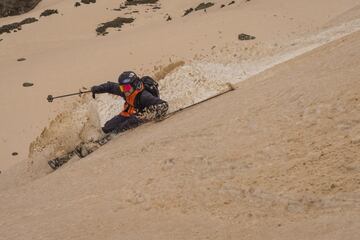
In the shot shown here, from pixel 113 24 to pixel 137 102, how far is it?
1511 centimetres

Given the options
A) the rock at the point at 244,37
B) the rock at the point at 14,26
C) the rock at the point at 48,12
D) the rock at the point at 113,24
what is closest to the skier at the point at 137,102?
the rock at the point at 244,37

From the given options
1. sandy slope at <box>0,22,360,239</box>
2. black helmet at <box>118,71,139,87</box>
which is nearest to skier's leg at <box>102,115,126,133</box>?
black helmet at <box>118,71,139,87</box>

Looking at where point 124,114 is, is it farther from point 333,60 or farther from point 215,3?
point 215,3

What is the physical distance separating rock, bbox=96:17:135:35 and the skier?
1380cm

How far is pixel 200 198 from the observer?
15.6ft

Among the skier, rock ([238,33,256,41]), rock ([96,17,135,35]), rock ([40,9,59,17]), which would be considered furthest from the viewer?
rock ([40,9,59,17])

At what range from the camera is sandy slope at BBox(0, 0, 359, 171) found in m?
12.9

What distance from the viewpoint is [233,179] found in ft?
15.9

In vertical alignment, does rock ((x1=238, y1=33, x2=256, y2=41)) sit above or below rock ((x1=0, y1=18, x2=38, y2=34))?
above

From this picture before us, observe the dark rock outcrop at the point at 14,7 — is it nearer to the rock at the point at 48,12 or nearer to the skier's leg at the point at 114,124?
the rock at the point at 48,12

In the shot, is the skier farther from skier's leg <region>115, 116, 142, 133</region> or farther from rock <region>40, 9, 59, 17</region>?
rock <region>40, 9, 59, 17</region>

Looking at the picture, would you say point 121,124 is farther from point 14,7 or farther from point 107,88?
point 14,7

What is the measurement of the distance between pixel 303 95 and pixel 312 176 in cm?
159

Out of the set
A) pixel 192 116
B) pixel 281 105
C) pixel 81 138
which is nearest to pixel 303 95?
pixel 281 105
